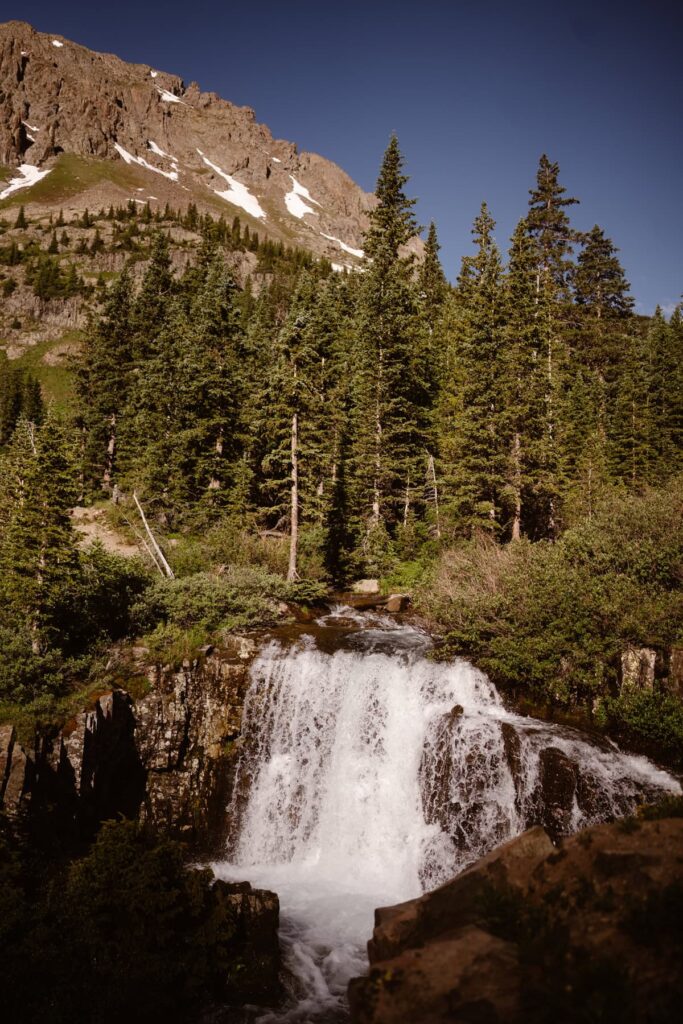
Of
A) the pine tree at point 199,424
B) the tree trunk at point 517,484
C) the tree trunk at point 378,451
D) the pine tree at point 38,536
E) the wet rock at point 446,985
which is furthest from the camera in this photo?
the pine tree at point 199,424

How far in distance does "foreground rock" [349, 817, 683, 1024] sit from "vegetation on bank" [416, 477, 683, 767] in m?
7.35

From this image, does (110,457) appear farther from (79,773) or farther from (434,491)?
(79,773)

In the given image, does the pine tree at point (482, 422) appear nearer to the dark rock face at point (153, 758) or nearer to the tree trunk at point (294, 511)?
the tree trunk at point (294, 511)

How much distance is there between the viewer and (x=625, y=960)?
4484 mm

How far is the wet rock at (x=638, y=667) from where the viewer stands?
44.0 feet

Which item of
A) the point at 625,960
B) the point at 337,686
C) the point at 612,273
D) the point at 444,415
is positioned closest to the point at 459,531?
the point at 444,415

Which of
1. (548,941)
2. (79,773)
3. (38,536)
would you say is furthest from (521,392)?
(548,941)

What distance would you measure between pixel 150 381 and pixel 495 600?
2838 centimetres

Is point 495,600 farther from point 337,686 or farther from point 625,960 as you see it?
point 625,960

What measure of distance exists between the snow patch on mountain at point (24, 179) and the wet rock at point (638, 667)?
17761cm

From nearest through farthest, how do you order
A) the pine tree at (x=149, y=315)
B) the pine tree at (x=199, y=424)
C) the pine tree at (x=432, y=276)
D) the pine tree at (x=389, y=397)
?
1. the pine tree at (x=389, y=397)
2. the pine tree at (x=199, y=424)
3. the pine tree at (x=149, y=315)
4. the pine tree at (x=432, y=276)

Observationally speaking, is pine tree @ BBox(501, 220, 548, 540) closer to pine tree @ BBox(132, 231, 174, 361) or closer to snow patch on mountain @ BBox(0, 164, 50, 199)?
pine tree @ BBox(132, 231, 174, 361)

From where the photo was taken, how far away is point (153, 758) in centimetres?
1538

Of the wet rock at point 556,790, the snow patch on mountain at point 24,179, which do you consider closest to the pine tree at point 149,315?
the wet rock at point 556,790
